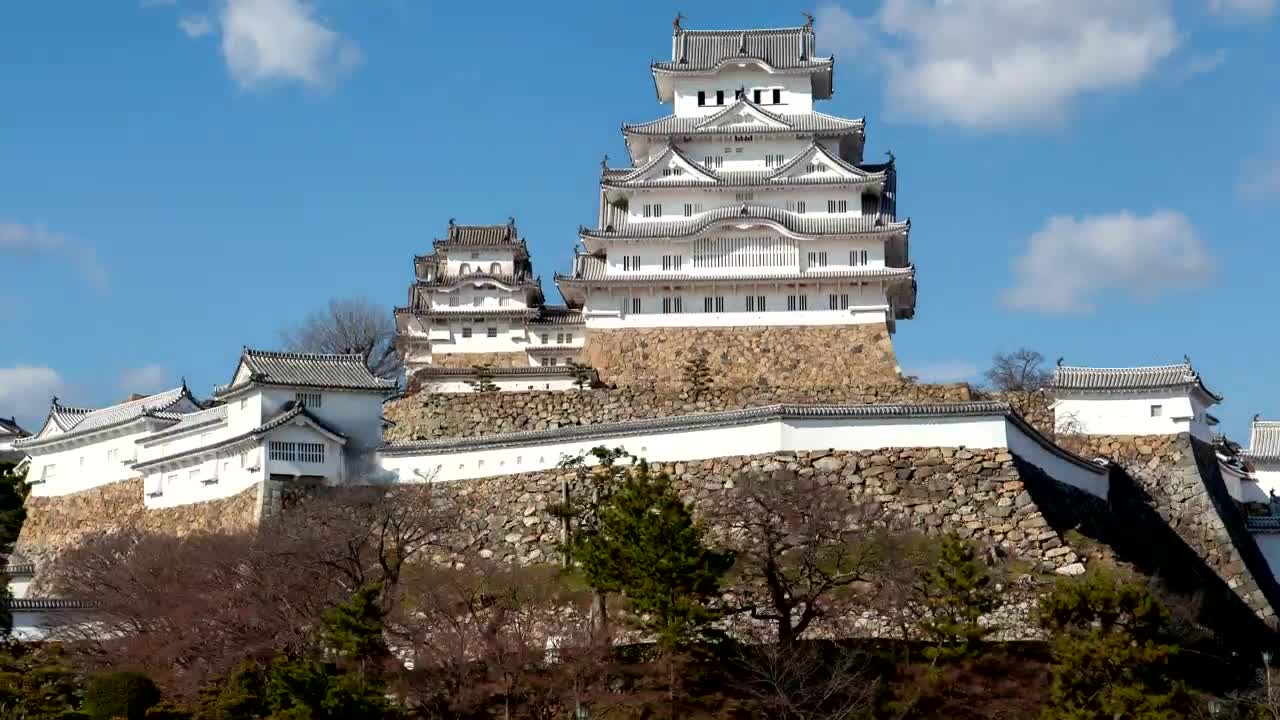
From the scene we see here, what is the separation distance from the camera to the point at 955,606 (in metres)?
27.7

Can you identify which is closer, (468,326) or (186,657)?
(186,657)

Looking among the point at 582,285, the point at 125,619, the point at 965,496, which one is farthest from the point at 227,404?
the point at 965,496

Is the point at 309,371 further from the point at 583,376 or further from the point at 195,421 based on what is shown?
the point at 583,376

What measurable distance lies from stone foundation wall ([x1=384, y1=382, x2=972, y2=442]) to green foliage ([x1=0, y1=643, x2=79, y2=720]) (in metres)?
11.4

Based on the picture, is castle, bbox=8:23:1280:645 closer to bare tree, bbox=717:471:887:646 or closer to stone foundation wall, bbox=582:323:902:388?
stone foundation wall, bbox=582:323:902:388

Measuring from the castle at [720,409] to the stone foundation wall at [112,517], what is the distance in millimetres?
80

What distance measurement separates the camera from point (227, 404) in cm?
3788

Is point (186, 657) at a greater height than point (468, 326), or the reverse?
point (468, 326)

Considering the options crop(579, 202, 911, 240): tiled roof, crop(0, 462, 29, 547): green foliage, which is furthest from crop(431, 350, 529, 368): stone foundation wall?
A: crop(0, 462, 29, 547): green foliage

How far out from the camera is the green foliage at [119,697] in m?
28.0

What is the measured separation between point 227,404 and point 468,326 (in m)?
17.2

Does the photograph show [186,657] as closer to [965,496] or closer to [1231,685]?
[965,496]

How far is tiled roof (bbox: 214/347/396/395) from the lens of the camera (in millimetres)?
36094

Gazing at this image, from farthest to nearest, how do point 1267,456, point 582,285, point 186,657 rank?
point 1267,456 → point 582,285 → point 186,657
